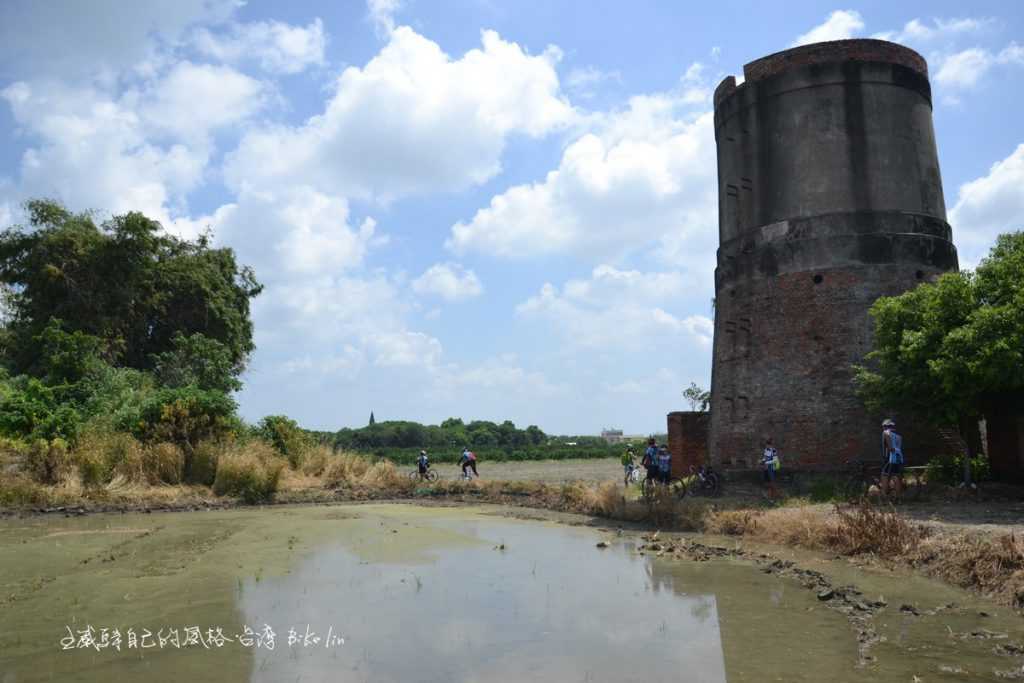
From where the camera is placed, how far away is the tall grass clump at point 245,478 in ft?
72.8

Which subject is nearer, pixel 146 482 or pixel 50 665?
pixel 50 665

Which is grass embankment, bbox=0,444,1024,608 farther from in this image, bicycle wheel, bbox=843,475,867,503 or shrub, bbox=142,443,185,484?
bicycle wheel, bbox=843,475,867,503

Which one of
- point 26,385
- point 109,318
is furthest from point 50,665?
point 109,318

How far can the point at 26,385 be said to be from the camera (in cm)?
2458

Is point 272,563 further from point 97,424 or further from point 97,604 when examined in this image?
point 97,424

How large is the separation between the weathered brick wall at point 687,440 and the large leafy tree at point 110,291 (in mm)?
18036

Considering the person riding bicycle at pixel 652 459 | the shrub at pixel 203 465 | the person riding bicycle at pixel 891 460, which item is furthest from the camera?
the shrub at pixel 203 465

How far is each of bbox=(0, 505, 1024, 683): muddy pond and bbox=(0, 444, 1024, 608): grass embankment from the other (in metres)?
0.50

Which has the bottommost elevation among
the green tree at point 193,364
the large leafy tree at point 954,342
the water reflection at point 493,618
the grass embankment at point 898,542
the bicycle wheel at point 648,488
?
the water reflection at point 493,618

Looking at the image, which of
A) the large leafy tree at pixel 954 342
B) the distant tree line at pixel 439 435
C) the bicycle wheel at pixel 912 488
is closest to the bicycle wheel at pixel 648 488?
the large leafy tree at pixel 954 342

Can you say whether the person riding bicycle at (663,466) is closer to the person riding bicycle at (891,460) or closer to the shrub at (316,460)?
the person riding bicycle at (891,460)

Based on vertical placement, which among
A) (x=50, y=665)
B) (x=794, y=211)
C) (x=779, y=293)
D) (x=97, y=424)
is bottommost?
(x=50, y=665)

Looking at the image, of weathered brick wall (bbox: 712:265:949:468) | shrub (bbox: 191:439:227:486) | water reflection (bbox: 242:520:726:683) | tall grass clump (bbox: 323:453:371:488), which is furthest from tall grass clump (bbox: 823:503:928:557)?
shrub (bbox: 191:439:227:486)

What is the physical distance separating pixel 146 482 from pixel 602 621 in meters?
18.3
